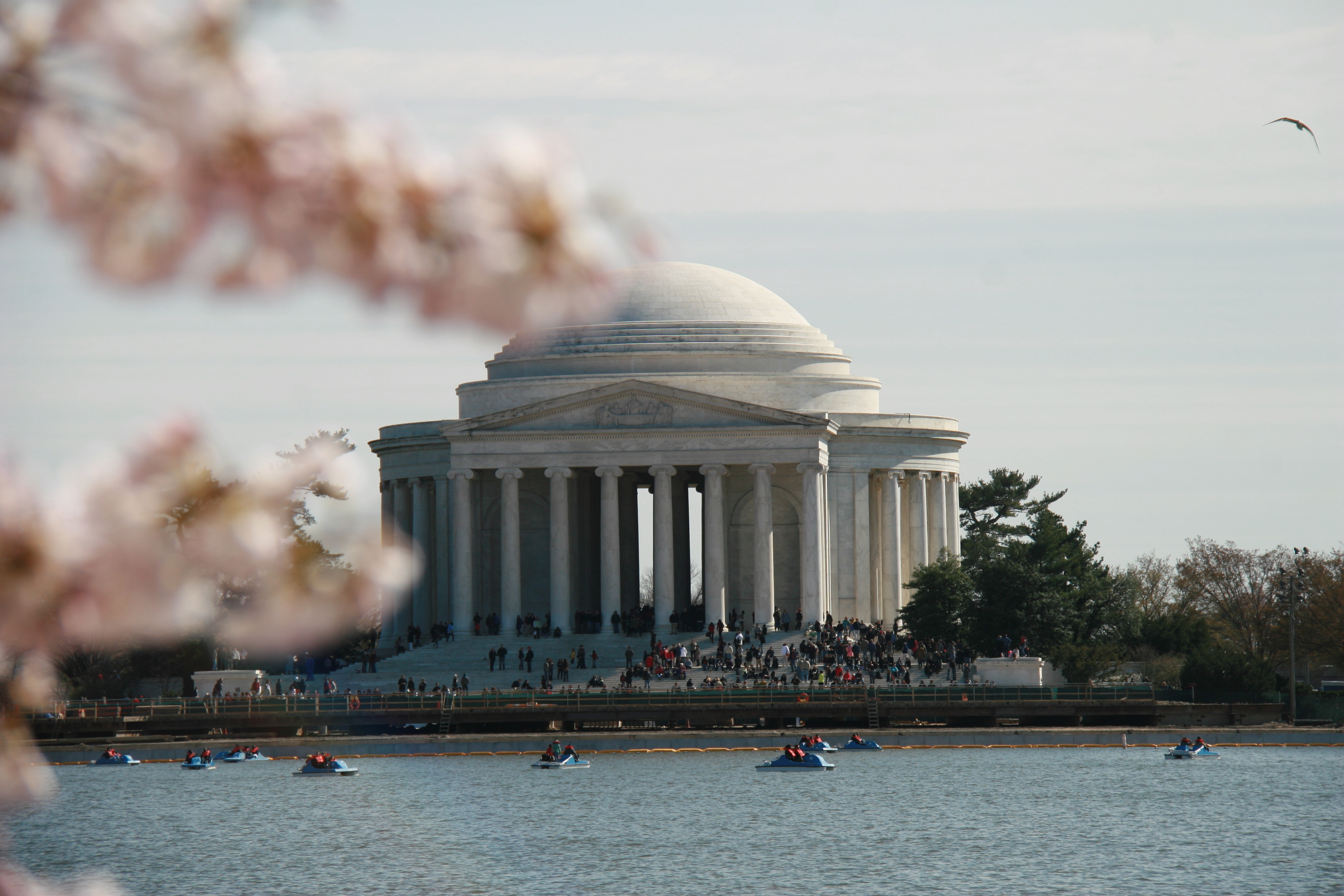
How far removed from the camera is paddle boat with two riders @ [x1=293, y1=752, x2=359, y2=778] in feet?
298

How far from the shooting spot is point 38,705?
7785 mm

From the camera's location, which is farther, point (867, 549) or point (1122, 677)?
point (867, 549)

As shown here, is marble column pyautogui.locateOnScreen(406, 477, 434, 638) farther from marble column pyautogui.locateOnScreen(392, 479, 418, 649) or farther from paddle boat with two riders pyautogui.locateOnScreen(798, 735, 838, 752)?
paddle boat with two riders pyautogui.locateOnScreen(798, 735, 838, 752)

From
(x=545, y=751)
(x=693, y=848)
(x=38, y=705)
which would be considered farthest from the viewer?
(x=545, y=751)

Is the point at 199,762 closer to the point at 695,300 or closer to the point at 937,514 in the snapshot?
the point at 695,300

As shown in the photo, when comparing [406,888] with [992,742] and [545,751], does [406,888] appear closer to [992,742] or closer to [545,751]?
[545,751]

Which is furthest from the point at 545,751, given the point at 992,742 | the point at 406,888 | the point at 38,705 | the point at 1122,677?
the point at 38,705

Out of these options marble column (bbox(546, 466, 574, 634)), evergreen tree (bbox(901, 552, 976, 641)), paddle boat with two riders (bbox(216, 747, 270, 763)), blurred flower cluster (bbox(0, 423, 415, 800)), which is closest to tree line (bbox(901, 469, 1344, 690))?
evergreen tree (bbox(901, 552, 976, 641))

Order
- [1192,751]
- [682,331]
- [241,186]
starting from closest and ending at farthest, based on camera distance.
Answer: [241,186], [1192,751], [682,331]

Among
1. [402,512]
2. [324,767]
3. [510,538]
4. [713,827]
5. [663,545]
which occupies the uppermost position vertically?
[402,512]

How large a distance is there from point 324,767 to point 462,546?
2096 inches

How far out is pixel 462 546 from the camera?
472 ft

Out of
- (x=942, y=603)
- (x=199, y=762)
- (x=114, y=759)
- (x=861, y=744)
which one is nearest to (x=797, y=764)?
(x=861, y=744)

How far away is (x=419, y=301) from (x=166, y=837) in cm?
7135
